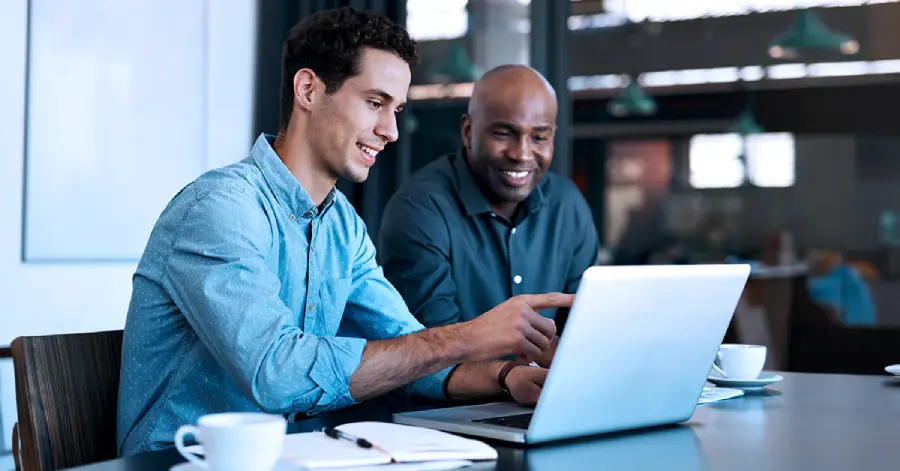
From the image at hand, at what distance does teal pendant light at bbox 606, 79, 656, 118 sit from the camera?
816cm

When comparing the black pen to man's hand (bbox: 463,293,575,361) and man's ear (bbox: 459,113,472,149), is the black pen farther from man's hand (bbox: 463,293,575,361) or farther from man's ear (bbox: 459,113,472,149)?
man's ear (bbox: 459,113,472,149)

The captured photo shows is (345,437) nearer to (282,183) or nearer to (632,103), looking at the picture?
(282,183)

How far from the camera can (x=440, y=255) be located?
236cm

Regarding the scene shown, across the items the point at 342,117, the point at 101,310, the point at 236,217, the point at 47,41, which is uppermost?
the point at 47,41

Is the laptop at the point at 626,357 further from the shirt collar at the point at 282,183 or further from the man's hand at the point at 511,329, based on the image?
the shirt collar at the point at 282,183

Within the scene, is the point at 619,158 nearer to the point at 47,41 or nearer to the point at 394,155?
the point at 394,155

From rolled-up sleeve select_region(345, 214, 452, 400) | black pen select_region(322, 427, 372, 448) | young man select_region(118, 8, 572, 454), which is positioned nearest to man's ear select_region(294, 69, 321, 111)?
young man select_region(118, 8, 572, 454)

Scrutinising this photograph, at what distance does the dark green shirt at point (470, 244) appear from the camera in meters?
2.30

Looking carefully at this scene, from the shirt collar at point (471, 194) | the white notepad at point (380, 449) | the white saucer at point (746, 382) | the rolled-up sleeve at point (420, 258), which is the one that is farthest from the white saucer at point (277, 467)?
the shirt collar at point (471, 194)

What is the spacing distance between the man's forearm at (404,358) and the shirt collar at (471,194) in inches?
44.4

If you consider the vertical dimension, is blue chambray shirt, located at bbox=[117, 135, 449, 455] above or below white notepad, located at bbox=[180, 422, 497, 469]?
above

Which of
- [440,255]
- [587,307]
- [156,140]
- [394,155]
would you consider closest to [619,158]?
[394,155]

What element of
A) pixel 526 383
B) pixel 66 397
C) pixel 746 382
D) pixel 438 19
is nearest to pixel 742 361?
pixel 746 382

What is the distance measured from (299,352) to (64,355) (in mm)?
322
